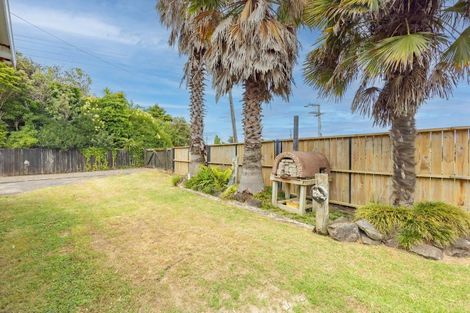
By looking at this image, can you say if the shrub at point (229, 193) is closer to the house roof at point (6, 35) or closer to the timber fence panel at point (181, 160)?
the house roof at point (6, 35)

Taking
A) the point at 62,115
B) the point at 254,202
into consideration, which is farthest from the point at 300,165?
the point at 62,115

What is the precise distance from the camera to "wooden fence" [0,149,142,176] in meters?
14.1

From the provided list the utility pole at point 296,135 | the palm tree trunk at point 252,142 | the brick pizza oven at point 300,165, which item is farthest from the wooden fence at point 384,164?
the palm tree trunk at point 252,142

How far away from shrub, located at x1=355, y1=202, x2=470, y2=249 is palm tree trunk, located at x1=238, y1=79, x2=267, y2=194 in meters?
3.48

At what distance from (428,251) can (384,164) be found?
2.14 metres

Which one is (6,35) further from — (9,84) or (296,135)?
(9,84)

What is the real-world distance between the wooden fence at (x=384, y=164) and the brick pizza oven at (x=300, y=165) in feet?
1.30

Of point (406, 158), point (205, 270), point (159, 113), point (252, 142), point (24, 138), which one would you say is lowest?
point (205, 270)

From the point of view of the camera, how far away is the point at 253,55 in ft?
21.2

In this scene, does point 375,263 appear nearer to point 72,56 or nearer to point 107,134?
point 107,134

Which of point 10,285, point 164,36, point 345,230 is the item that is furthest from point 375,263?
point 164,36

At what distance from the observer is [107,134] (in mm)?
18078

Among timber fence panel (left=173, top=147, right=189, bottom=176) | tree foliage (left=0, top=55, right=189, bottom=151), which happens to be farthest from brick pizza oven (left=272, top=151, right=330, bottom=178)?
tree foliage (left=0, top=55, right=189, bottom=151)

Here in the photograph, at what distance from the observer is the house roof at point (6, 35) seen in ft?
11.0
